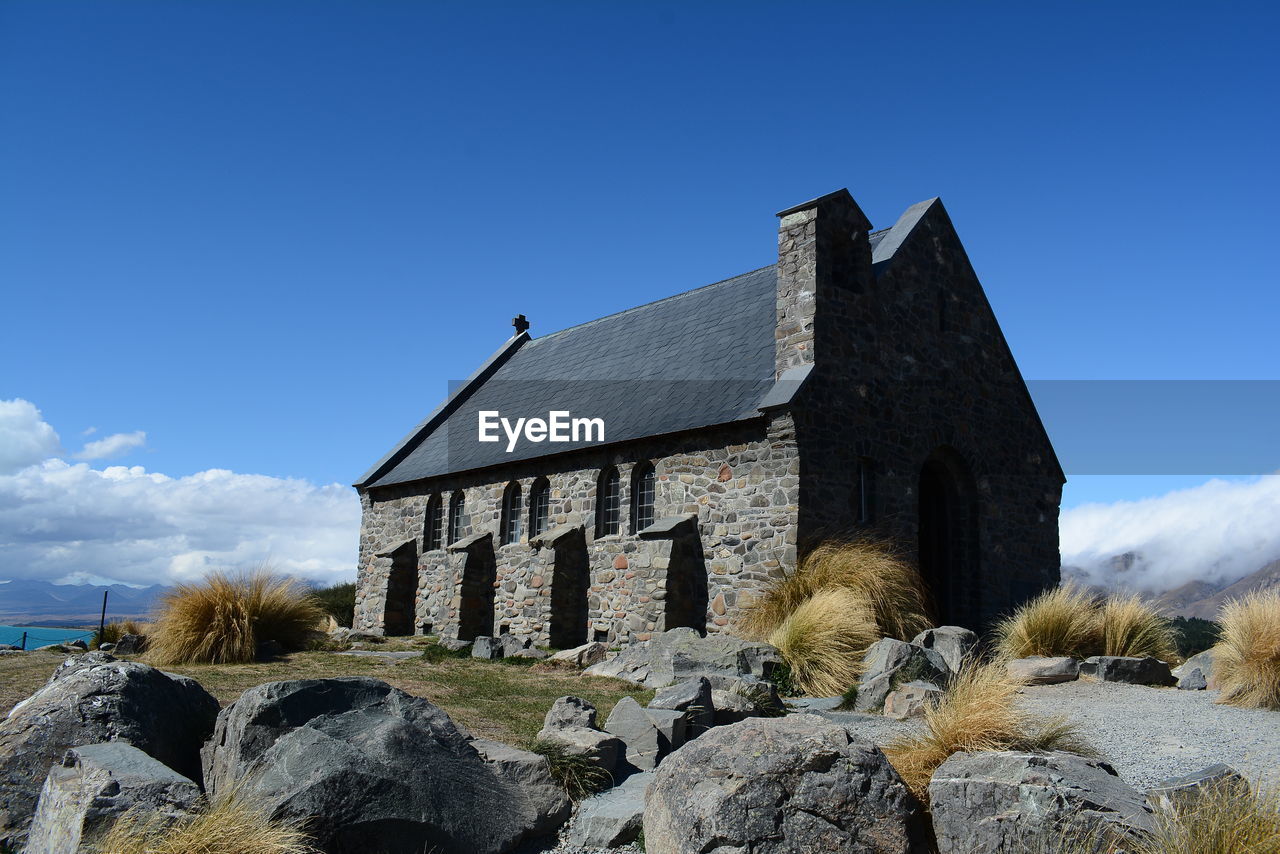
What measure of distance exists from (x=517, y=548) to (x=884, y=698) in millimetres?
11624

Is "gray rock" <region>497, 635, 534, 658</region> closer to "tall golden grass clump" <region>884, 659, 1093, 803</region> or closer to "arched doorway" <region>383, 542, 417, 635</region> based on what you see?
"arched doorway" <region>383, 542, 417, 635</region>

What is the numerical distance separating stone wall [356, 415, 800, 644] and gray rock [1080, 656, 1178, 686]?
4658 millimetres

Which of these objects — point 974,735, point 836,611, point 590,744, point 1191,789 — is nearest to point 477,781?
point 590,744

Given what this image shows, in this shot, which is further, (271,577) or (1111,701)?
(271,577)

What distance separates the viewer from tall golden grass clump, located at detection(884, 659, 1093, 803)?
6.08m

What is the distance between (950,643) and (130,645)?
43.0 ft

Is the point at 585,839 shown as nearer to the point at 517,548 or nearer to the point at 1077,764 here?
the point at 1077,764

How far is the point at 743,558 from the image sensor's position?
15.8 meters

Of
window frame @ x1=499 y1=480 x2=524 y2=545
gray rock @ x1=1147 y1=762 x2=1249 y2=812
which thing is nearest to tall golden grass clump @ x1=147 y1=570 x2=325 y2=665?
window frame @ x1=499 y1=480 x2=524 y2=545

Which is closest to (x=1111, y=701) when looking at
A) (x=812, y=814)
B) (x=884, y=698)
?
(x=884, y=698)

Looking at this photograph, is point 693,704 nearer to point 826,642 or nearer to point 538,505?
point 826,642

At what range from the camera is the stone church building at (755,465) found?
16.0 m

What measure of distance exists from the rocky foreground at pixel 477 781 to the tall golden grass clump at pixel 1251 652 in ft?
18.5

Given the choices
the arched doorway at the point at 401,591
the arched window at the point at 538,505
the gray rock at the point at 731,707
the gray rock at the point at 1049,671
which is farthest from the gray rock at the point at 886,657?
the arched doorway at the point at 401,591
